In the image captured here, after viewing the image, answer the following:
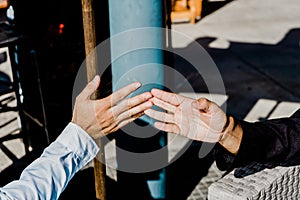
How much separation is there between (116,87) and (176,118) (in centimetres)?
128

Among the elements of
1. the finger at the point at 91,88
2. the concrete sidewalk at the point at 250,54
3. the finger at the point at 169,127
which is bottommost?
the concrete sidewalk at the point at 250,54

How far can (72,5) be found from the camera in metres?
5.41

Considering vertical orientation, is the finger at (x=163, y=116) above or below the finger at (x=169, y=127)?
above

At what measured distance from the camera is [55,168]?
2004 mm

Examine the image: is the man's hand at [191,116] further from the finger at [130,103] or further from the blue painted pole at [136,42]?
the blue painted pole at [136,42]

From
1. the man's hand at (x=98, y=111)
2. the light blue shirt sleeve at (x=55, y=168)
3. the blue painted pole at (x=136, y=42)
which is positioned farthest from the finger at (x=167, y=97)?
the blue painted pole at (x=136, y=42)

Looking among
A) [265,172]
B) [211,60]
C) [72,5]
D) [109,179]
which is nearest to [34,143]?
[109,179]

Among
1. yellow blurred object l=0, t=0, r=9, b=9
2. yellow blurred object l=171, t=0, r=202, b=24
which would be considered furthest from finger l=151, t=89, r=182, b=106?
yellow blurred object l=171, t=0, r=202, b=24

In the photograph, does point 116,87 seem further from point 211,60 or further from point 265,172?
point 211,60

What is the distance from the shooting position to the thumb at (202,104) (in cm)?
220

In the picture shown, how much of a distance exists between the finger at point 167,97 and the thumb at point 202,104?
148mm

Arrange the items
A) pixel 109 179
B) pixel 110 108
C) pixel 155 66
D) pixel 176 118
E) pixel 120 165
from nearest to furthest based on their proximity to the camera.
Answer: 1. pixel 110 108
2. pixel 176 118
3. pixel 155 66
4. pixel 120 165
5. pixel 109 179

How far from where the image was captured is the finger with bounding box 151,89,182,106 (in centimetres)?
236

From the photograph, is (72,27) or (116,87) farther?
(72,27)
